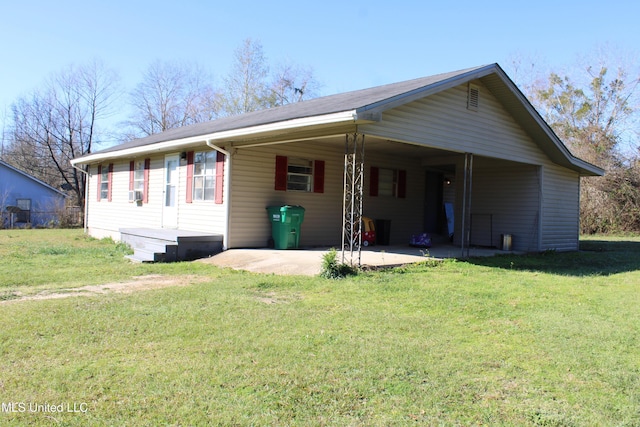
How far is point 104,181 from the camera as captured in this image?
1708 cm

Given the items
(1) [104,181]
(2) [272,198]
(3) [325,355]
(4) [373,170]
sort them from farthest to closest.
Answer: (1) [104,181], (4) [373,170], (2) [272,198], (3) [325,355]

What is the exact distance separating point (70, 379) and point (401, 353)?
2524 mm

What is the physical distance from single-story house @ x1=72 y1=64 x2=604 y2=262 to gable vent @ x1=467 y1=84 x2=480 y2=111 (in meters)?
0.04

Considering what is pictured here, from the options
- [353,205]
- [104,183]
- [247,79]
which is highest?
[247,79]

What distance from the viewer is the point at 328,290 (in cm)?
674

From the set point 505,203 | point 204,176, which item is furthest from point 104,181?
point 505,203

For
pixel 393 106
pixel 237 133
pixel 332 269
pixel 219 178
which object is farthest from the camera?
pixel 219 178

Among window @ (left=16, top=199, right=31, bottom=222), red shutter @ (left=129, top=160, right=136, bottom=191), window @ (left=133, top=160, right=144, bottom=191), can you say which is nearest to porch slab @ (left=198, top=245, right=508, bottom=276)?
window @ (left=133, top=160, right=144, bottom=191)

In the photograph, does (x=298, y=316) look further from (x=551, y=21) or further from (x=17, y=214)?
(x=17, y=214)

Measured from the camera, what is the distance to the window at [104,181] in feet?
54.4

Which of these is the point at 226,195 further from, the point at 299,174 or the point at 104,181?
the point at 104,181

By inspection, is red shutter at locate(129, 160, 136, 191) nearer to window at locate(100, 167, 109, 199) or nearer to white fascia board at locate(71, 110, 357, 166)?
white fascia board at locate(71, 110, 357, 166)

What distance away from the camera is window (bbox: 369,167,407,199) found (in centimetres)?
1352

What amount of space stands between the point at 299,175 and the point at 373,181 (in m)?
2.58
